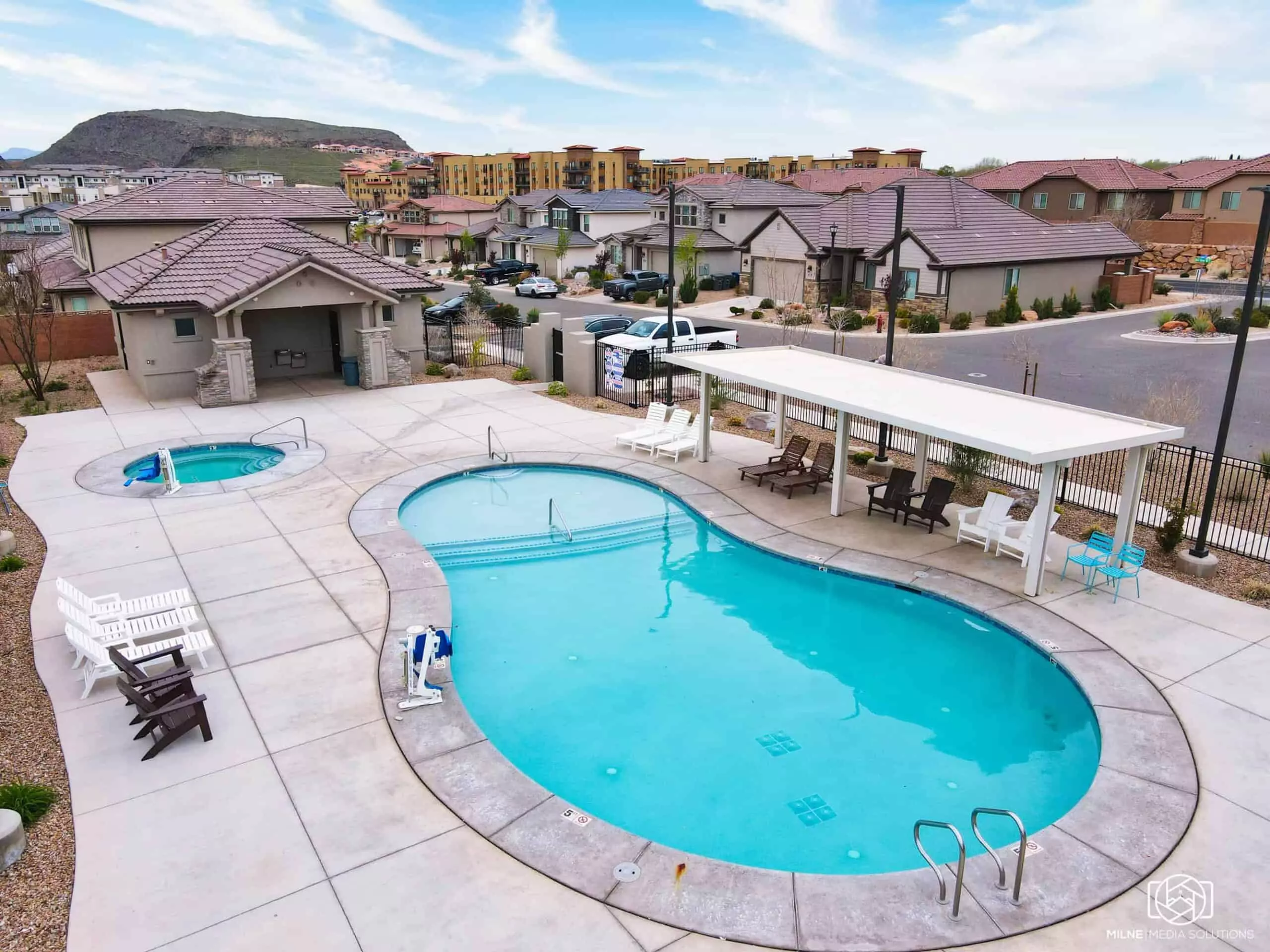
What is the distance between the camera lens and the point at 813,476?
1825cm

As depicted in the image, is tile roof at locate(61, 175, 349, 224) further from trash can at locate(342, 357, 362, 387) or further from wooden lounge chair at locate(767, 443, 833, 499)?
wooden lounge chair at locate(767, 443, 833, 499)

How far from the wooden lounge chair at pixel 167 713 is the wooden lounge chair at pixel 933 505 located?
39.4 ft

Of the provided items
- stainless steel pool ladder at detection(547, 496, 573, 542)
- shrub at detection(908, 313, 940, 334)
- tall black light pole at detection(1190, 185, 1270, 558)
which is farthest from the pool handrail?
shrub at detection(908, 313, 940, 334)

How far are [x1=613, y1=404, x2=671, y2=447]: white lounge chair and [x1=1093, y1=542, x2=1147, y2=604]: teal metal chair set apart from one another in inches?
412

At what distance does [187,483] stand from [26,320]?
14552 mm

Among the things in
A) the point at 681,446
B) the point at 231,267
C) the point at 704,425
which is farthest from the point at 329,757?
the point at 231,267

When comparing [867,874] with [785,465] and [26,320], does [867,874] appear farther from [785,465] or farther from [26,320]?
[26,320]

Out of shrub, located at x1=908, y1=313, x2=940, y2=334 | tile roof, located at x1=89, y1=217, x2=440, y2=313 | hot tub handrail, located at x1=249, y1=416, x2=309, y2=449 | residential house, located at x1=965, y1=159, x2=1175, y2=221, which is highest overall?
residential house, located at x1=965, y1=159, x2=1175, y2=221

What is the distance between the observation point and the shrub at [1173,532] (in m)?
14.8

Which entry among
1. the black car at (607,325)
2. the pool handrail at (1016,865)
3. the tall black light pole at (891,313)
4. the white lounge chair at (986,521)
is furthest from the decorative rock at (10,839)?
the black car at (607,325)

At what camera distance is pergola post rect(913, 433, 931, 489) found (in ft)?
57.6

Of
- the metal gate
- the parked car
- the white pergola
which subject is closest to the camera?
the white pergola

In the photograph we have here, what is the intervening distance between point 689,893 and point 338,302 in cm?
2274

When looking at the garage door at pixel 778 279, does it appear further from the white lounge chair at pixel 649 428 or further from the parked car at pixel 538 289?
the white lounge chair at pixel 649 428
